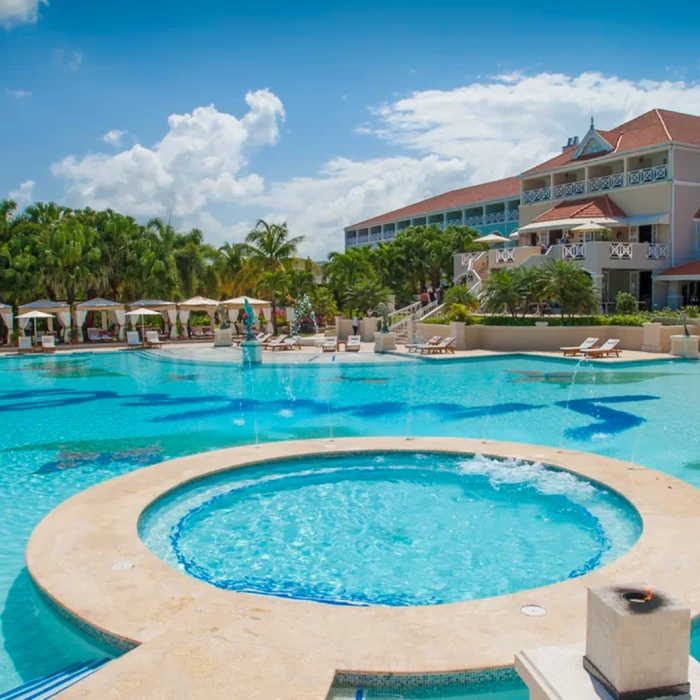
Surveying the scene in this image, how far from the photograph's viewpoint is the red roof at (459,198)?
55.0 metres

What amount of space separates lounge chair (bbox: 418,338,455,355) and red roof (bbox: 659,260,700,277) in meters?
13.2

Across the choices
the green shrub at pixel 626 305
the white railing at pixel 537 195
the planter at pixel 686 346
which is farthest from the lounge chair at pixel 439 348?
the white railing at pixel 537 195

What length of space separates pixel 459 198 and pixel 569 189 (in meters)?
19.1

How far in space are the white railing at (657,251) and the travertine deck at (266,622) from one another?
3034 centimetres

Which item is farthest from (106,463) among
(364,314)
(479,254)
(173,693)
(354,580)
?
(479,254)

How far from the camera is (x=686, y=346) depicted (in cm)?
2555

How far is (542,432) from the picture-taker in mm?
14547

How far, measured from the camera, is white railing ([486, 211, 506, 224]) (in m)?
53.2

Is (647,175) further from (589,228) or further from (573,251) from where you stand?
(573,251)

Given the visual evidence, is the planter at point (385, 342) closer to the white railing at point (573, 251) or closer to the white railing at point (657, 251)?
the white railing at point (573, 251)

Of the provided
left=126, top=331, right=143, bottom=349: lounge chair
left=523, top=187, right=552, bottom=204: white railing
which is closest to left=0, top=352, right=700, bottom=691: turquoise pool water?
left=126, top=331, right=143, bottom=349: lounge chair

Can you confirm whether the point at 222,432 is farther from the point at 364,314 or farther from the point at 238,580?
the point at 364,314

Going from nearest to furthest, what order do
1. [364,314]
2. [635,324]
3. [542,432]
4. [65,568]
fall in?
[65,568], [542,432], [635,324], [364,314]

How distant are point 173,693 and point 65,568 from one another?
2.64 meters
